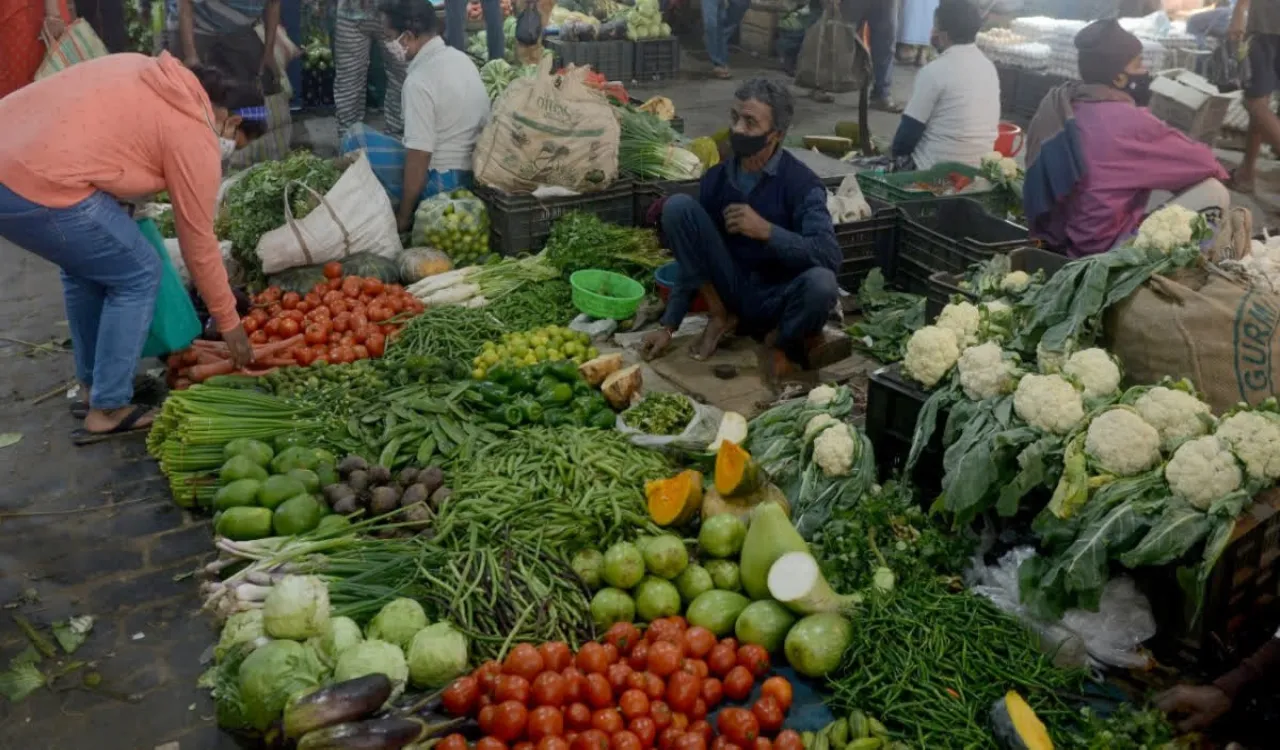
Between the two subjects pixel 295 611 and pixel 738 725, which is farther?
pixel 295 611

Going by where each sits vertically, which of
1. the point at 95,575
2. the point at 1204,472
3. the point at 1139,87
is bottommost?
the point at 95,575

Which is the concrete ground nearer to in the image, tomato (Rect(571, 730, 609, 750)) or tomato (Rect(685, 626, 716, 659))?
tomato (Rect(571, 730, 609, 750))

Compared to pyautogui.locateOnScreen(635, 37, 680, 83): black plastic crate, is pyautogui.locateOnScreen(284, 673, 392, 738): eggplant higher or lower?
lower

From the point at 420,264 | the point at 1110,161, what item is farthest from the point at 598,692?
the point at 420,264

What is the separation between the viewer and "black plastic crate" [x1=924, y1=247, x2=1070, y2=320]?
462cm

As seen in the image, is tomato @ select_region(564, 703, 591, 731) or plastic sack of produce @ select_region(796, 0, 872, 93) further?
plastic sack of produce @ select_region(796, 0, 872, 93)

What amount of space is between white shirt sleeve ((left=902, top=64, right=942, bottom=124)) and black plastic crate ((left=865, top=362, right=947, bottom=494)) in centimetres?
326

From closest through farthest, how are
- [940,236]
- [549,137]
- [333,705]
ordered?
1. [333,705]
2. [940,236]
3. [549,137]

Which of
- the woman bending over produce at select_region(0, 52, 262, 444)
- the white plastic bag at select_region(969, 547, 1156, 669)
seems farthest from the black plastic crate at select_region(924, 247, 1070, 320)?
the woman bending over produce at select_region(0, 52, 262, 444)

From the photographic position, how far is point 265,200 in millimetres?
6082

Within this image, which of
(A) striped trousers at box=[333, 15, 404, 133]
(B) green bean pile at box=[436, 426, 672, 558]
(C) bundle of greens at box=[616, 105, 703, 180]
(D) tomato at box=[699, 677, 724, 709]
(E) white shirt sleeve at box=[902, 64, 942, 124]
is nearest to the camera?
(D) tomato at box=[699, 677, 724, 709]

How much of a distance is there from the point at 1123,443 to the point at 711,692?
1456 millimetres

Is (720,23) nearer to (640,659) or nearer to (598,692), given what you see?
(640,659)

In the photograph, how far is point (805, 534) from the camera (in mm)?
3844
